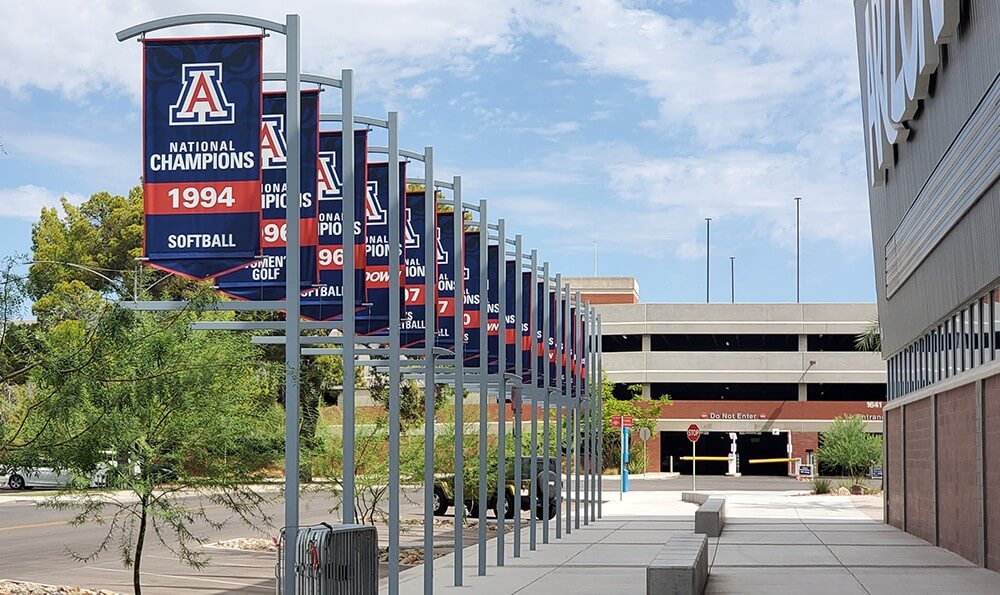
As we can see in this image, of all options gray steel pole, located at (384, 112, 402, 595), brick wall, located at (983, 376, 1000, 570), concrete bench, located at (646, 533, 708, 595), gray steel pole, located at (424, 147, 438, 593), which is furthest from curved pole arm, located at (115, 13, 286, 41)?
brick wall, located at (983, 376, 1000, 570)

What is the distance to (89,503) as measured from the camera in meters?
15.6

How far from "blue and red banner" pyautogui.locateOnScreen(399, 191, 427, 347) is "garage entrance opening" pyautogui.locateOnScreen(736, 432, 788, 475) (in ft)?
233

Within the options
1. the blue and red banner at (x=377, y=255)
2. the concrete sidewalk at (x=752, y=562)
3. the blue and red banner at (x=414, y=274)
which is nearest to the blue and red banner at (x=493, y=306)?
the concrete sidewalk at (x=752, y=562)

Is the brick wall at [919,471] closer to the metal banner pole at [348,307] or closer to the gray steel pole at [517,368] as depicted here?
the gray steel pole at [517,368]

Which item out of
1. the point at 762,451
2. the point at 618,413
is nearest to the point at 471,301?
the point at 618,413

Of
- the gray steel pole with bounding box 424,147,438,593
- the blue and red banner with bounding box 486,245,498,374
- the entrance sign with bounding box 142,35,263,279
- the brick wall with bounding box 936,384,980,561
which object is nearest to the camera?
the entrance sign with bounding box 142,35,263,279

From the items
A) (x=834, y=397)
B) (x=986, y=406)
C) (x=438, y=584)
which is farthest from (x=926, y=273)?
(x=834, y=397)

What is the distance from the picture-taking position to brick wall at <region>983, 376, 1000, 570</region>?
2081cm

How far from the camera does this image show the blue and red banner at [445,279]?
21297 mm

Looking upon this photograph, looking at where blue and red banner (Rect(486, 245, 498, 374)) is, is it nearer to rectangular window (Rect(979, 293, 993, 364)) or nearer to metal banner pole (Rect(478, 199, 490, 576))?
metal banner pole (Rect(478, 199, 490, 576))

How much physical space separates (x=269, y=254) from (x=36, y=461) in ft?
11.3

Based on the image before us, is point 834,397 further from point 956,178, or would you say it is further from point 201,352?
point 201,352

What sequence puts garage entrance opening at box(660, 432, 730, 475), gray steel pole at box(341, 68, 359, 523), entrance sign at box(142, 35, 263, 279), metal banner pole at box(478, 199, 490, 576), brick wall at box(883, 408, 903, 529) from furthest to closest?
garage entrance opening at box(660, 432, 730, 475)
brick wall at box(883, 408, 903, 529)
metal banner pole at box(478, 199, 490, 576)
gray steel pole at box(341, 68, 359, 523)
entrance sign at box(142, 35, 263, 279)

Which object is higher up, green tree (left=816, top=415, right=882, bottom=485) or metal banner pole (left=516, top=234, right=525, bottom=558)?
metal banner pole (left=516, top=234, right=525, bottom=558)
